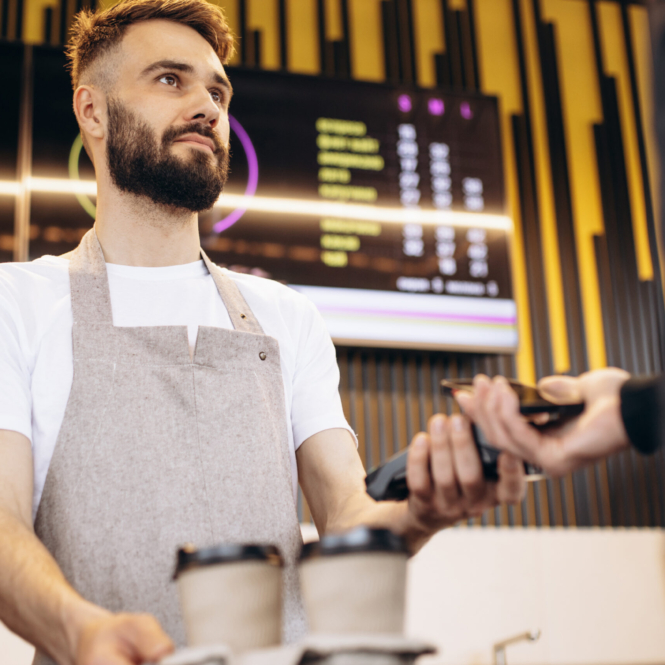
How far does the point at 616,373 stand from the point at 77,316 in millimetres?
719

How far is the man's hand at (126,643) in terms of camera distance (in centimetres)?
55

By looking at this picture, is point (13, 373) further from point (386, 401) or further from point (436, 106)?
point (436, 106)

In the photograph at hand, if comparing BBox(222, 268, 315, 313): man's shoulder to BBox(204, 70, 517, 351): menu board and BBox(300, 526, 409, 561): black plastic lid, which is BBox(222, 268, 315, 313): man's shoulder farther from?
BBox(204, 70, 517, 351): menu board

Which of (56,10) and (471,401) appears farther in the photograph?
(56,10)

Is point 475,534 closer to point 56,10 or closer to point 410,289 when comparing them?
point 410,289

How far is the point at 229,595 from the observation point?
0.54m

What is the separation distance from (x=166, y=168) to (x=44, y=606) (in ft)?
2.18

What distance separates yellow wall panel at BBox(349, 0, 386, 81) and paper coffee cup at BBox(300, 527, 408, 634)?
8.34 ft

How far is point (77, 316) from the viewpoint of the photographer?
42.3 inches

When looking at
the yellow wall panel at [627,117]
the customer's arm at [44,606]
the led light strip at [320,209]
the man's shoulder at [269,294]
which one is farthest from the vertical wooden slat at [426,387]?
the customer's arm at [44,606]

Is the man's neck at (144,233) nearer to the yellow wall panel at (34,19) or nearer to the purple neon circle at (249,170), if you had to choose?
the purple neon circle at (249,170)

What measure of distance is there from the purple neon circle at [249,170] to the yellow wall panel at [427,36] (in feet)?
2.58

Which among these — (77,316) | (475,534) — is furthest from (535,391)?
(475,534)

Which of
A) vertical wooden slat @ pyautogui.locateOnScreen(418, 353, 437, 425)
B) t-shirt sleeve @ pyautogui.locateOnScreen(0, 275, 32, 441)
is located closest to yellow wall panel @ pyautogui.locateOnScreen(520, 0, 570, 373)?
vertical wooden slat @ pyautogui.locateOnScreen(418, 353, 437, 425)
